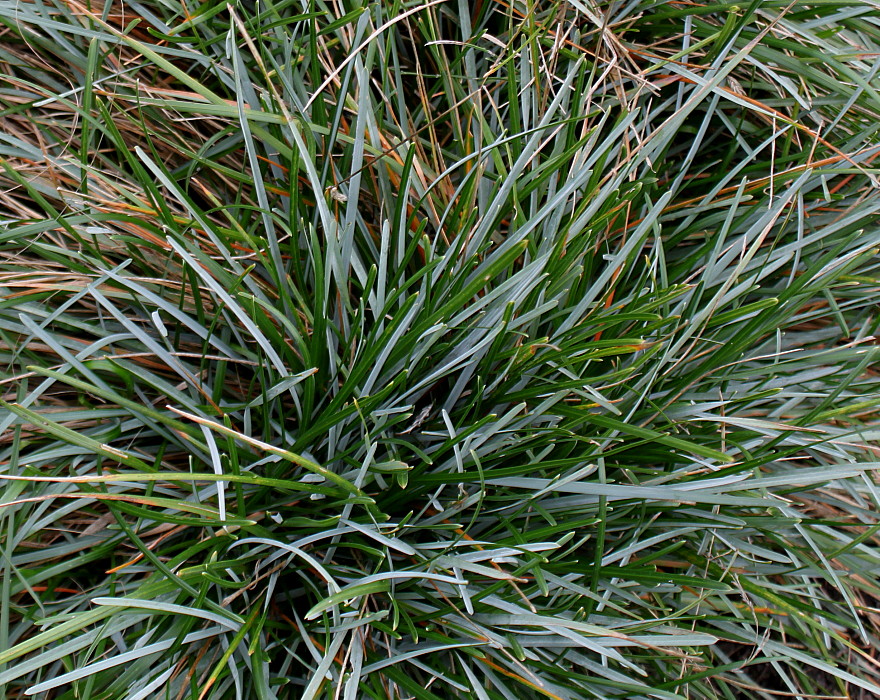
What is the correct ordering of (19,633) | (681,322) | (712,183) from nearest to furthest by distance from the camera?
(19,633)
(681,322)
(712,183)

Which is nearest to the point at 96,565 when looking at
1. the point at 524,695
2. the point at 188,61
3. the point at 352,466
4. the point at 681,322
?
the point at 352,466

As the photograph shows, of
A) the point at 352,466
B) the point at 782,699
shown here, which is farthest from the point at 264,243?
the point at 782,699

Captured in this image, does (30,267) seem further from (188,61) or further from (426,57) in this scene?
(426,57)

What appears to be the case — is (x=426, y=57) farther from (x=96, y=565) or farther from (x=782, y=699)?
(x=782, y=699)

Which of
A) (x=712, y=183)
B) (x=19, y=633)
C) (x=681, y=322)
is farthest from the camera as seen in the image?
(x=712, y=183)

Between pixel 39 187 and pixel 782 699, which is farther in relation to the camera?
pixel 782 699

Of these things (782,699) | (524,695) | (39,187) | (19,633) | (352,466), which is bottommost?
(782,699)

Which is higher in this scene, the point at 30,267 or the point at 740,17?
the point at 740,17
